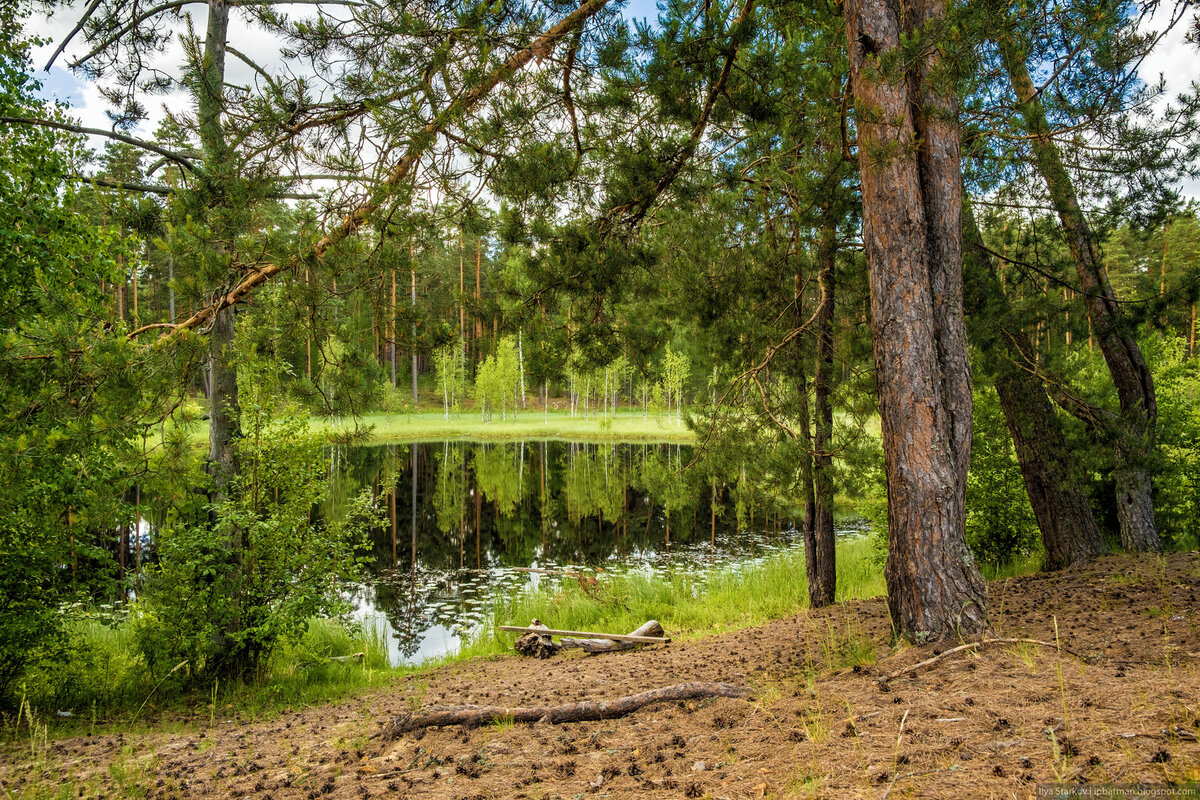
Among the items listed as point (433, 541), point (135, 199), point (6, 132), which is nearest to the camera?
point (135, 199)

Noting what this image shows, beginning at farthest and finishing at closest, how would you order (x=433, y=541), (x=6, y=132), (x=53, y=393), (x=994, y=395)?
1. (x=433, y=541)
2. (x=994, y=395)
3. (x=6, y=132)
4. (x=53, y=393)

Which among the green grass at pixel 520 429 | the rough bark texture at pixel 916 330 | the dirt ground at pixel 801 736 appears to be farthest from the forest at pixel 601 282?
the green grass at pixel 520 429

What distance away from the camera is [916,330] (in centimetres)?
368

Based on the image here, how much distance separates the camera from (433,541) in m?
14.5

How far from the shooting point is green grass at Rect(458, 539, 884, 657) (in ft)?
26.0

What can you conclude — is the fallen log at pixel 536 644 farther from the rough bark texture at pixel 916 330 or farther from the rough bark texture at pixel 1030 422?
the rough bark texture at pixel 1030 422

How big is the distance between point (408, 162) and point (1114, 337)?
6.63 meters

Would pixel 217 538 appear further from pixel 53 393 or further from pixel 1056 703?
pixel 1056 703

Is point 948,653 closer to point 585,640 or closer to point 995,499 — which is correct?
point 585,640

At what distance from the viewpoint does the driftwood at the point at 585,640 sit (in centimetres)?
→ 673

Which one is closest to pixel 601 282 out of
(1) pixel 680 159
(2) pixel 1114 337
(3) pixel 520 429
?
(1) pixel 680 159

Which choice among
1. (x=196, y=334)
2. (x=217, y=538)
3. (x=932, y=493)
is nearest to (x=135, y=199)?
(x=196, y=334)

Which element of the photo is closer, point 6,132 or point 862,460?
point 862,460

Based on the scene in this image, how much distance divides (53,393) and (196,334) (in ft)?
2.77
